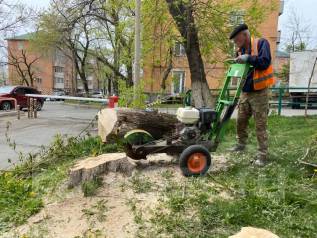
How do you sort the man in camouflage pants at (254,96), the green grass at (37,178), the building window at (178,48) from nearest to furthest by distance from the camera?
the green grass at (37,178), the man in camouflage pants at (254,96), the building window at (178,48)

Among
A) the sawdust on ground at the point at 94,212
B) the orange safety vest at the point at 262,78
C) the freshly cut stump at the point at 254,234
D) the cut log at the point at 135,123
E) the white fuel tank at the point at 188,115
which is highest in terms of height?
the orange safety vest at the point at 262,78

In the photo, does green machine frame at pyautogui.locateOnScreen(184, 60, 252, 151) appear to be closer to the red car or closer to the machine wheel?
the machine wheel

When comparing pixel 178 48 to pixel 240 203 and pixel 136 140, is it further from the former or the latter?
pixel 240 203

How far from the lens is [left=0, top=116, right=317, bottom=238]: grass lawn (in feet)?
12.5

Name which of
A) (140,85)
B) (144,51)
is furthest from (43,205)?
(144,51)

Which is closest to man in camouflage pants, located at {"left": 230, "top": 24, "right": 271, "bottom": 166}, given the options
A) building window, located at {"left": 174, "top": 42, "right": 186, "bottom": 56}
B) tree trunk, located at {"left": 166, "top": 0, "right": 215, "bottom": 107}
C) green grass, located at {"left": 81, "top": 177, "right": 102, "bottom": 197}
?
green grass, located at {"left": 81, "top": 177, "right": 102, "bottom": 197}

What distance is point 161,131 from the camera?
20.5 ft

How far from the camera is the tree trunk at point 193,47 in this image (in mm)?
10508

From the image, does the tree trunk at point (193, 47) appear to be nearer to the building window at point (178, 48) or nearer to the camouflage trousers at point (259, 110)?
the building window at point (178, 48)

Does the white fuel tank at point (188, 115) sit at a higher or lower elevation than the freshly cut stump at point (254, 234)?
higher

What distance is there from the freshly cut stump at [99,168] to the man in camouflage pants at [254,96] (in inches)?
73.0

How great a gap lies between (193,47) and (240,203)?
756 centimetres

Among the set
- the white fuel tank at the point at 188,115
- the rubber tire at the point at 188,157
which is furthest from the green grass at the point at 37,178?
the white fuel tank at the point at 188,115

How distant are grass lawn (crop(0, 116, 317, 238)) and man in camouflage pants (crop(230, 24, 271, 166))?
35 cm
